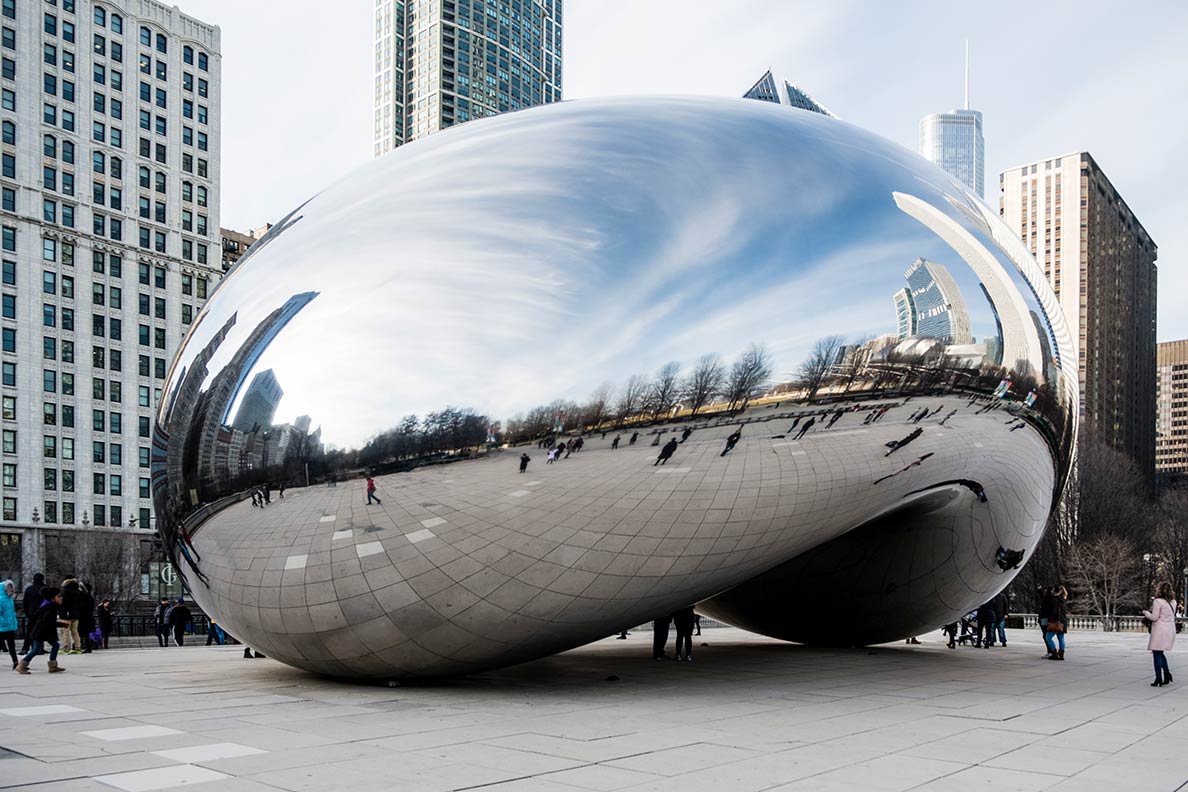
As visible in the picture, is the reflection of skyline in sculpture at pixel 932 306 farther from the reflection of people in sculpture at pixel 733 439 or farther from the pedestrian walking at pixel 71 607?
the pedestrian walking at pixel 71 607

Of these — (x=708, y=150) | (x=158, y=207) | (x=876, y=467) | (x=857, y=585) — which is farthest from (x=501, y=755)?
(x=158, y=207)

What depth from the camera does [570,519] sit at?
30.0 feet

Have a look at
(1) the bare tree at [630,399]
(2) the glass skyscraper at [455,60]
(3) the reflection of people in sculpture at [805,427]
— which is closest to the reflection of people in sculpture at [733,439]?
(3) the reflection of people in sculpture at [805,427]

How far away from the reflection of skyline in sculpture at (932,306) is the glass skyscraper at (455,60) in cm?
16634

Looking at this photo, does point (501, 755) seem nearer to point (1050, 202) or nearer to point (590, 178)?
point (590, 178)

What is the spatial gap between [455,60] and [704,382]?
175m

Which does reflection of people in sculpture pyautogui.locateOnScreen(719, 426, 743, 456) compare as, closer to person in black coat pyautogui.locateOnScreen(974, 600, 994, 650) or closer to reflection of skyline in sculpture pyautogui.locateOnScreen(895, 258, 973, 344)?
reflection of skyline in sculpture pyautogui.locateOnScreen(895, 258, 973, 344)

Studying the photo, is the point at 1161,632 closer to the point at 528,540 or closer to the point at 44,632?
the point at 528,540

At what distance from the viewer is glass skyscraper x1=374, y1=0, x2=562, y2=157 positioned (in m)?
173

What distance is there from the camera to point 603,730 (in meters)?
8.31

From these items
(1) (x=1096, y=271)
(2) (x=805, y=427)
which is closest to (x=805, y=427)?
(2) (x=805, y=427)

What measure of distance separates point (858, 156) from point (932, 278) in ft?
4.92

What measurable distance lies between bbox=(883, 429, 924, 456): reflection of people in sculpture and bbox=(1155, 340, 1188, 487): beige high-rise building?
16114 cm

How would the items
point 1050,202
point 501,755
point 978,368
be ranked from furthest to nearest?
point 1050,202 → point 978,368 → point 501,755
